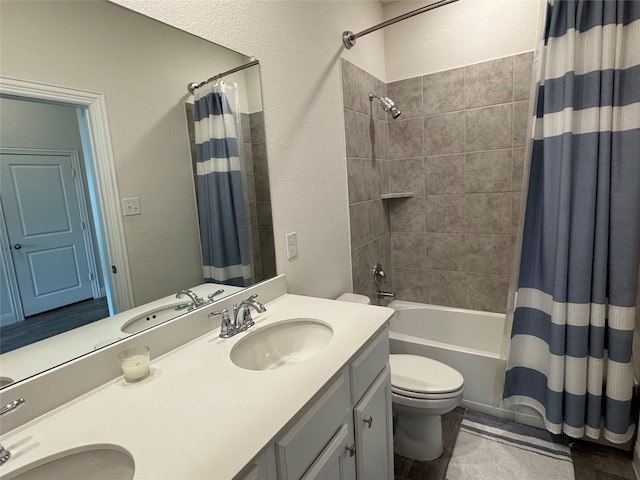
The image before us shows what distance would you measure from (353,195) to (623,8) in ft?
4.82

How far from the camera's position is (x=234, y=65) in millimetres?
1315

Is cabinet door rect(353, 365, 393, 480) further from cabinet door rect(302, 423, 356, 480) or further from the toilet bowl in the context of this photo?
the toilet bowl

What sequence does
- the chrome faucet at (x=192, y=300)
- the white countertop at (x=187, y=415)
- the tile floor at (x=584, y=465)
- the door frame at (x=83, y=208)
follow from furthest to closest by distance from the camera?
the tile floor at (x=584, y=465) → the chrome faucet at (x=192, y=300) → the door frame at (x=83, y=208) → the white countertop at (x=187, y=415)

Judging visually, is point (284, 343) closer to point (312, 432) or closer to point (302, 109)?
point (312, 432)

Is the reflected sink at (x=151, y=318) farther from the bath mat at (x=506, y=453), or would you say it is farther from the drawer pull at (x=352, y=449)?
the bath mat at (x=506, y=453)

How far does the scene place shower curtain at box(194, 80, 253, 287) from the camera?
121 cm

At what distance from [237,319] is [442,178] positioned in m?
1.88

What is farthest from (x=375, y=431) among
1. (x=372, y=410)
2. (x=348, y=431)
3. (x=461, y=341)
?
(x=461, y=341)

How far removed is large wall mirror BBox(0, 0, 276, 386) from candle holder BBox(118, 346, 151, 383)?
76 mm

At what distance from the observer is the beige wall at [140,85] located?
811 millimetres

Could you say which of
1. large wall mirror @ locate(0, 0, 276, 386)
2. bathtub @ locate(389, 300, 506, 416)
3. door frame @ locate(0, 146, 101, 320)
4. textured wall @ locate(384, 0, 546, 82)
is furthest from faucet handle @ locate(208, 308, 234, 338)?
textured wall @ locate(384, 0, 546, 82)

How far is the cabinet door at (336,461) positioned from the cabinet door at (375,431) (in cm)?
5

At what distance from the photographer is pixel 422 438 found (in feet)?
5.49

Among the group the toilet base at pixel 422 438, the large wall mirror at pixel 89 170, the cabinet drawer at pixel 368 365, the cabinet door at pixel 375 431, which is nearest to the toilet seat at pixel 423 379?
the toilet base at pixel 422 438
